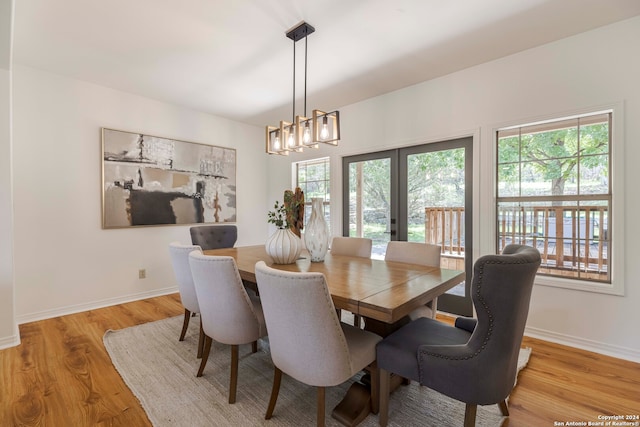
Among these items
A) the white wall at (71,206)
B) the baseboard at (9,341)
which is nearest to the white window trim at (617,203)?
the white wall at (71,206)

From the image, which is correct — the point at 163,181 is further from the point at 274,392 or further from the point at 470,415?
the point at 470,415

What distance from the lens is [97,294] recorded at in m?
3.39

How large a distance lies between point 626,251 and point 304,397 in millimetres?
2665

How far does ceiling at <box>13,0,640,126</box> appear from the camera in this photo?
206 centimetres

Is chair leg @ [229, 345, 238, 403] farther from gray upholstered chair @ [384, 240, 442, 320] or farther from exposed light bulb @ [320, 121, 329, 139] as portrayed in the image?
exposed light bulb @ [320, 121, 329, 139]

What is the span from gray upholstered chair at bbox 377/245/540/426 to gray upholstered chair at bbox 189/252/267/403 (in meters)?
0.83

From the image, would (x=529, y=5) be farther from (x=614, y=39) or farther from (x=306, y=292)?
(x=306, y=292)

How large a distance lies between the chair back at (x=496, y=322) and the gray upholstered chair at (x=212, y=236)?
9.31ft

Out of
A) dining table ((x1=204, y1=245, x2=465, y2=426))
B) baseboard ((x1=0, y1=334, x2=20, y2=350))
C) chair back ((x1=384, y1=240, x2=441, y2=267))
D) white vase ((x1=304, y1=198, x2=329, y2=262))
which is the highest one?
white vase ((x1=304, y1=198, x2=329, y2=262))

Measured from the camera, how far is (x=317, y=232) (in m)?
2.22

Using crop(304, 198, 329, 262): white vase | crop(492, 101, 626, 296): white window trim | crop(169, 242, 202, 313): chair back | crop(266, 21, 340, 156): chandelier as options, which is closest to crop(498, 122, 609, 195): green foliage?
crop(492, 101, 626, 296): white window trim

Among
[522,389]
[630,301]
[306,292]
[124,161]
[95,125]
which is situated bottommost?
[522,389]

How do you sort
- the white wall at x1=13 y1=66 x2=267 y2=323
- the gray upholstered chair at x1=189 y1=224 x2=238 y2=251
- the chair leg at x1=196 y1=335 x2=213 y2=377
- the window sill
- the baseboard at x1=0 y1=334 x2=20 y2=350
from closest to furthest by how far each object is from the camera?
the chair leg at x1=196 y1=335 x2=213 y2=377 < the window sill < the baseboard at x1=0 y1=334 x2=20 y2=350 < the white wall at x1=13 y1=66 x2=267 y2=323 < the gray upholstered chair at x1=189 y1=224 x2=238 y2=251

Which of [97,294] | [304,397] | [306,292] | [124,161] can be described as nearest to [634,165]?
[306,292]
